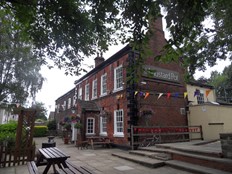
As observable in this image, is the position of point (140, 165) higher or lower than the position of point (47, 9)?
lower

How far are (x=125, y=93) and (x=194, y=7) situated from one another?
9.00 m

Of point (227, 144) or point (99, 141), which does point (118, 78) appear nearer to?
point (99, 141)

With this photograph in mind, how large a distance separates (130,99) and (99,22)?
23.2 ft

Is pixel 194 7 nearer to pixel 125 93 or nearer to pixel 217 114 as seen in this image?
pixel 125 93

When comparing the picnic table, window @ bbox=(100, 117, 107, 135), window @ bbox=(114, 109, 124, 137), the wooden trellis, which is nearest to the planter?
window @ bbox=(114, 109, 124, 137)

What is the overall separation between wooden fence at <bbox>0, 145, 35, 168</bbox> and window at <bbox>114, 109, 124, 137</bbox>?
622cm

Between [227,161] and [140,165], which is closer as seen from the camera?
[227,161]

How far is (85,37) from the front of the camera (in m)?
6.32

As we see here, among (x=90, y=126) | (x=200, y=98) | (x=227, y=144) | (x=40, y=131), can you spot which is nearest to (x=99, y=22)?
(x=227, y=144)

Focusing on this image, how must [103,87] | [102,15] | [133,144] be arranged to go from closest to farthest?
1. [102,15]
2. [133,144]
3. [103,87]

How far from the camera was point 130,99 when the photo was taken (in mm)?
12031

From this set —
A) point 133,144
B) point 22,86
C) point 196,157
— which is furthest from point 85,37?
point 22,86

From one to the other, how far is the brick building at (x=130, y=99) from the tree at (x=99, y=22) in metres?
4.50

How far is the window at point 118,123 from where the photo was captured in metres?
12.9
